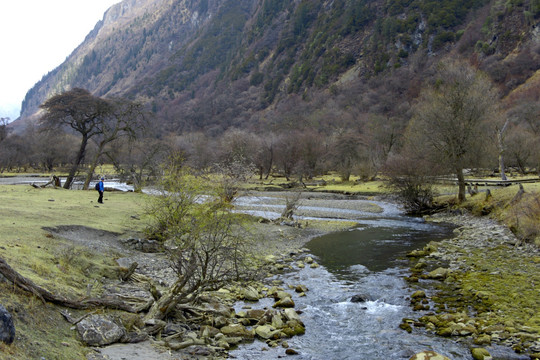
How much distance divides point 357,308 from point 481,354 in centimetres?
417

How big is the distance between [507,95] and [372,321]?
327 feet

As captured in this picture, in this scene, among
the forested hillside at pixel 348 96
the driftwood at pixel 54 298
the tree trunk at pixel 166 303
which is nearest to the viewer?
the driftwood at pixel 54 298

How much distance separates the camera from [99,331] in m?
7.85

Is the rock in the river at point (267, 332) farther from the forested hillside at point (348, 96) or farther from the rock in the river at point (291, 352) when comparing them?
the forested hillside at point (348, 96)

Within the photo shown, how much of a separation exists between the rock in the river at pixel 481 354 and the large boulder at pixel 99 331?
7846 millimetres

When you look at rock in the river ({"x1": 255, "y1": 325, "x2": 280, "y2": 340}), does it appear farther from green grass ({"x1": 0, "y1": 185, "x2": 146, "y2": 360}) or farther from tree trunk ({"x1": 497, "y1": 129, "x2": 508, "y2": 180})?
tree trunk ({"x1": 497, "y1": 129, "x2": 508, "y2": 180})

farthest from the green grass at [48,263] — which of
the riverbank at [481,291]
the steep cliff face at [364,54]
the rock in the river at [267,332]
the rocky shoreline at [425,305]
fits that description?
the steep cliff face at [364,54]

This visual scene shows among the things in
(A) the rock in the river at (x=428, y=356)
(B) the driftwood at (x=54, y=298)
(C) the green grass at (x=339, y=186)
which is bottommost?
(A) the rock in the river at (x=428, y=356)

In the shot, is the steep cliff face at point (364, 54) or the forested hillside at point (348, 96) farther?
the steep cliff face at point (364, 54)

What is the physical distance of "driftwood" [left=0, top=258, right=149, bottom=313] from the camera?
7848 millimetres

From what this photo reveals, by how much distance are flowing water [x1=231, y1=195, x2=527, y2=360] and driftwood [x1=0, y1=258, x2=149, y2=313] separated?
308 cm

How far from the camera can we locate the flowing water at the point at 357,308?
928cm

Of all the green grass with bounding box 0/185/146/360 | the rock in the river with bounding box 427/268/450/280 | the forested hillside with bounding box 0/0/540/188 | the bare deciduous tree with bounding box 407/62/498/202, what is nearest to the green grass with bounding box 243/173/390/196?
the forested hillside with bounding box 0/0/540/188

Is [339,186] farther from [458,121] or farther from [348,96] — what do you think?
[348,96]
